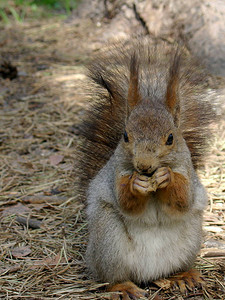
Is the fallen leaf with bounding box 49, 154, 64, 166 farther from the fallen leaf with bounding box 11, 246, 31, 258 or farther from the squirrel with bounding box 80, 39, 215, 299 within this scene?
the squirrel with bounding box 80, 39, 215, 299

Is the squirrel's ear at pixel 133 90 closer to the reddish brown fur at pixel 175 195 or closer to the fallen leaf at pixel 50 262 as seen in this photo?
the reddish brown fur at pixel 175 195

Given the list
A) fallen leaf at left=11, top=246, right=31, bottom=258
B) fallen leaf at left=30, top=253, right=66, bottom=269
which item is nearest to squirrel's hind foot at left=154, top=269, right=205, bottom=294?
fallen leaf at left=30, top=253, right=66, bottom=269

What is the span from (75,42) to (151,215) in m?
4.34

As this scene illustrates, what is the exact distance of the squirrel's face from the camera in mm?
1926

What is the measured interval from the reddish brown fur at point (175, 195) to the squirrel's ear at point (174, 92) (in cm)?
29

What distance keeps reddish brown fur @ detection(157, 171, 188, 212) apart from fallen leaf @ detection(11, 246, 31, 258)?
1.01m

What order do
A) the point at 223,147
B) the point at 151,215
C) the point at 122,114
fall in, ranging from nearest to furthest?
the point at 151,215 < the point at 122,114 < the point at 223,147

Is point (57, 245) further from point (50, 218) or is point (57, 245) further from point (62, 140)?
point (62, 140)

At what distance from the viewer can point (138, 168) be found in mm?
1941

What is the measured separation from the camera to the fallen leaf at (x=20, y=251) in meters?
2.67

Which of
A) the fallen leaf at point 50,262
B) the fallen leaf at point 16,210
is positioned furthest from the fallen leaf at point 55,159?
the fallen leaf at point 50,262

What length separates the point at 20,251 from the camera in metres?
2.71

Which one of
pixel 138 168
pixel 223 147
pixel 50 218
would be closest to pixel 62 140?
pixel 50 218

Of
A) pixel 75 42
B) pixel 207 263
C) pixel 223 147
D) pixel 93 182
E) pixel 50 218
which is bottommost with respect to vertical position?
pixel 207 263
